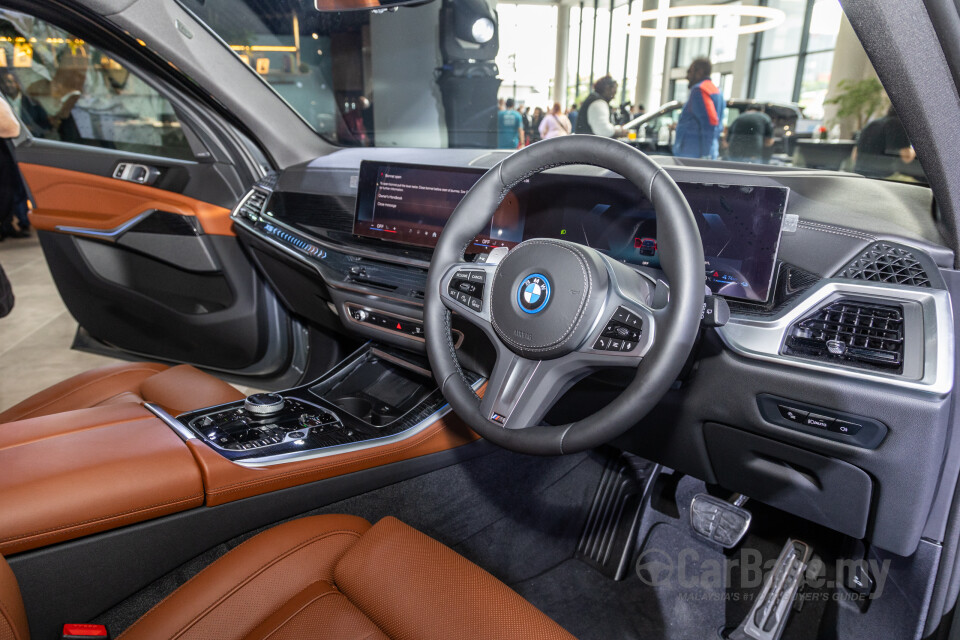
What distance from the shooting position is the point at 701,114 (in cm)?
349

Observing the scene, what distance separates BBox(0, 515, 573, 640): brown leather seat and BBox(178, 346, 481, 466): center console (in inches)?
10.7

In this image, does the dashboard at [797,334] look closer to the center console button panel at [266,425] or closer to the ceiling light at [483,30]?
the center console button panel at [266,425]

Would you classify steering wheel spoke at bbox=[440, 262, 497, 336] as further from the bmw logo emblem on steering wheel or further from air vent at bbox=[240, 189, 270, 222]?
air vent at bbox=[240, 189, 270, 222]

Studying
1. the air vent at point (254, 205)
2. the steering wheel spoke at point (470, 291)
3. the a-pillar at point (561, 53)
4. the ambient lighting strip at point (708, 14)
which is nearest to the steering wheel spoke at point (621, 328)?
the steering wheel spoke at point (470, 291)

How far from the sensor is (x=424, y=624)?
0.90 meters

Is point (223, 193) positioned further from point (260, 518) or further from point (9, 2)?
point (260, 518)

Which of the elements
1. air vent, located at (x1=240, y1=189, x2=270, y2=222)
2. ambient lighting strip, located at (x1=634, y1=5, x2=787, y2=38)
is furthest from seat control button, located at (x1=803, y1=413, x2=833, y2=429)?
ambient lighting strip, located at (x1=634, y1=5, x2=787, y2=38)

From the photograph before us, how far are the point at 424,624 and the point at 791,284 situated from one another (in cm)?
85

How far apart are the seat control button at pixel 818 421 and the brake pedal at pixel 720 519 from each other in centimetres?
57

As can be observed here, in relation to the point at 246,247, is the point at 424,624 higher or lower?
lower

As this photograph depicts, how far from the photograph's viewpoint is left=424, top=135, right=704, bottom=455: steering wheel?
2.93ft

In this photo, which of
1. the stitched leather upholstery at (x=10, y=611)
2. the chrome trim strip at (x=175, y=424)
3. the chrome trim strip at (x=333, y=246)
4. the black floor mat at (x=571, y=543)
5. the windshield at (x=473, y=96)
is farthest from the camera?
the windshield at (x=473, y=96)

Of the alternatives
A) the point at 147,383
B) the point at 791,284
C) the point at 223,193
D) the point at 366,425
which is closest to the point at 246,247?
the point at 223,193

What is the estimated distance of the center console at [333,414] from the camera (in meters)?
1.31
